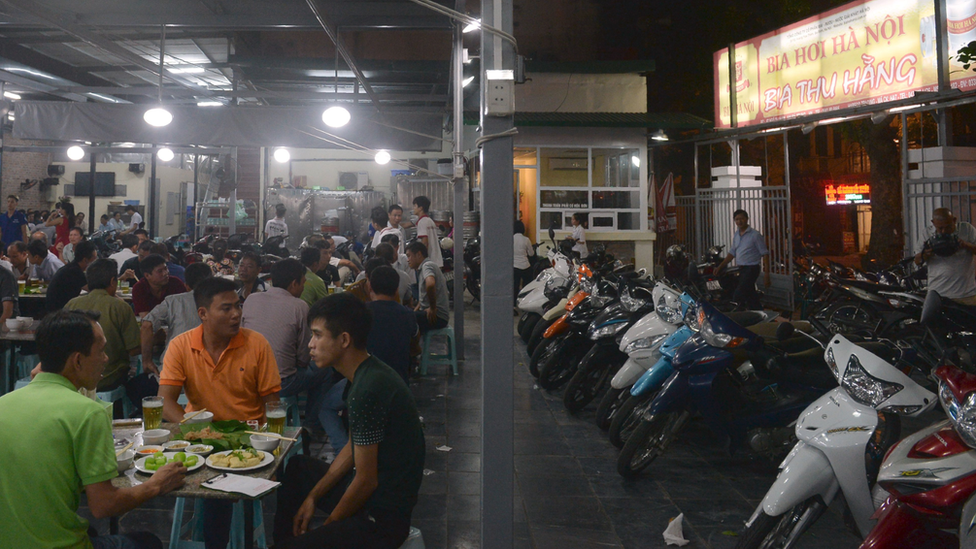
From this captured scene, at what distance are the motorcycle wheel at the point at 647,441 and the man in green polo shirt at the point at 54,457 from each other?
3338 millimetres

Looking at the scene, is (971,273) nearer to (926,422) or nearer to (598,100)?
(926,422)

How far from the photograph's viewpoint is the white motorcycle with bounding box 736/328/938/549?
3283 millimetres

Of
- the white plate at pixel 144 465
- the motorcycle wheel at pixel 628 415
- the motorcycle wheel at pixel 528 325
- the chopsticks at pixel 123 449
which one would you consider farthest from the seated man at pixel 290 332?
the motorcycle wheel at pixel 528 325

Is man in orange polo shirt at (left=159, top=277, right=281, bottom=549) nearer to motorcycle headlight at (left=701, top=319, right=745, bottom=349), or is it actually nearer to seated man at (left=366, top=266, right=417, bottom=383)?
seated man at (left=366, top=266, right=417, bottom=383)

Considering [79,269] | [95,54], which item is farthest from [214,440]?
[95,54]

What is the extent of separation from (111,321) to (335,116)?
4.80m

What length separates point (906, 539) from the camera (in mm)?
2873

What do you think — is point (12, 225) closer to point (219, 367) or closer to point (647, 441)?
point (219, 367)

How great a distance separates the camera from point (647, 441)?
508cm

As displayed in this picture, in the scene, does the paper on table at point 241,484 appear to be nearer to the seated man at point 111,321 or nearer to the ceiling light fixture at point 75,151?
the seated man at point 111,321

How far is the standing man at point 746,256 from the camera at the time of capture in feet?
38.0

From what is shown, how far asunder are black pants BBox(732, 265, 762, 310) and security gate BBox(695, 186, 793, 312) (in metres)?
0.98

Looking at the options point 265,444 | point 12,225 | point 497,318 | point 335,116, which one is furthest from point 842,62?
point 12,225

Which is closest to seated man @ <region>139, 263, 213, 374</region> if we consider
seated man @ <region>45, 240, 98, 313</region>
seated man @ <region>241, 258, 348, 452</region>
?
seated man @ <region>241, 258, 348, 452</region>
